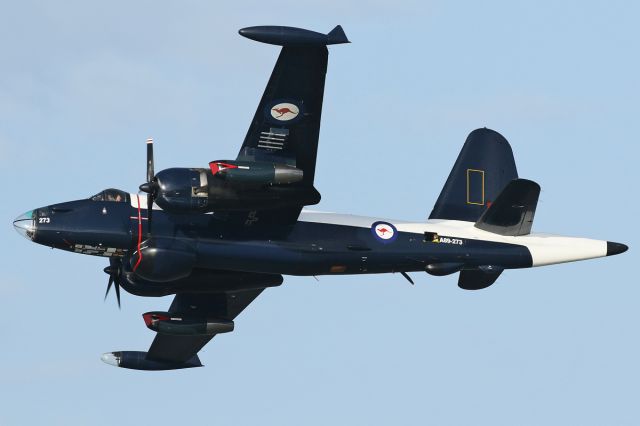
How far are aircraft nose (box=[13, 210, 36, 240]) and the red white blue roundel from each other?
11004mm

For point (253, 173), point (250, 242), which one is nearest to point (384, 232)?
point (250, 242)

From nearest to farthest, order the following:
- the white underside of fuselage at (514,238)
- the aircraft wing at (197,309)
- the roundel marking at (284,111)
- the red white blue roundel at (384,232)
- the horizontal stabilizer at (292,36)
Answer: the horizontal stabilizer at (292,36) → the roundel marking at (284,111) → the red white blue roundel at (384,232) → the white underside of fuselage at (514,238) → the aircraft wing at (197,309)

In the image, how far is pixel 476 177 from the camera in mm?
54906

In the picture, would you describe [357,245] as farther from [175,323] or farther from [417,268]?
[175,323]

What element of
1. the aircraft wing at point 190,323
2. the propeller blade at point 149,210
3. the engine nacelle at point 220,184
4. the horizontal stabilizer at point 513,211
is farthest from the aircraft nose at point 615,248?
the propeller blade at point 149,210

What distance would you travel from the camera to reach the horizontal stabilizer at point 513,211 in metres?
49.7

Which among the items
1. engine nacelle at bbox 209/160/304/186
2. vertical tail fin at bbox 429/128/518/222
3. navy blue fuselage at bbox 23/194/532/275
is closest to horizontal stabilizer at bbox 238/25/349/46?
engine nacelle at bbox 209/160/304/186

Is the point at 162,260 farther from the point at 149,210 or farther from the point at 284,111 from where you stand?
the point at 284,111

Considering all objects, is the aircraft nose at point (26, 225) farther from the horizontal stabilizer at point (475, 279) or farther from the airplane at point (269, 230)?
the horizontal stabilizer at point (475, 279)

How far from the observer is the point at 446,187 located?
5453 centimetres

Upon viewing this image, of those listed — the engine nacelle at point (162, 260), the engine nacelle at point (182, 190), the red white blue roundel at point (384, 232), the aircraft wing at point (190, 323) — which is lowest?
the aircraft wing at point (190, 323)

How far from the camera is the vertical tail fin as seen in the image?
5378cm

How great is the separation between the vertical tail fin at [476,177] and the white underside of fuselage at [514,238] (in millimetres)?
1240

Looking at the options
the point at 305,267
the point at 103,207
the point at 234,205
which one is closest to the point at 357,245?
the point at 305,267
